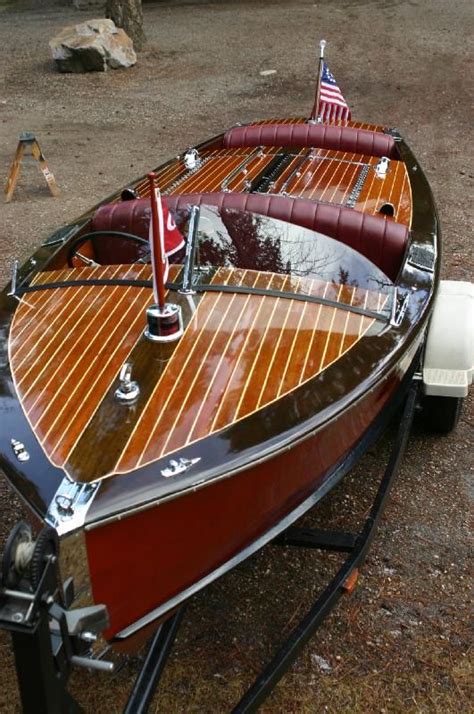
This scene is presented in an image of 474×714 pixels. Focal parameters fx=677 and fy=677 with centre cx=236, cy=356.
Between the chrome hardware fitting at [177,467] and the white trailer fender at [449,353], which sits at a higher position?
the chrome hardware fitting at [177,467]

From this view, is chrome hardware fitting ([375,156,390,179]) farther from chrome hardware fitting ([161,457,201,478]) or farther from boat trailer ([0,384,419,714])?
boat trailer ([0,384,419,714])

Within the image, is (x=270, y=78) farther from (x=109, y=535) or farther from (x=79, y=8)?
(x=109, y=535)

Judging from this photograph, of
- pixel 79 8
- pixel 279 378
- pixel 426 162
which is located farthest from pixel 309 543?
pixel 79 8

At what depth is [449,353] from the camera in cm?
313

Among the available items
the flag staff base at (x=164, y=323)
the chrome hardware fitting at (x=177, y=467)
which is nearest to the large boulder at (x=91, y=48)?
the flag staff base at (x=164, y=323)

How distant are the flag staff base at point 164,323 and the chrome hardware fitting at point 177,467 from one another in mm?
574

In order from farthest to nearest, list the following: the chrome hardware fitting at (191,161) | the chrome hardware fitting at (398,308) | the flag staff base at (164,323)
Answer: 1. the chrome hardware fitting at (191,161)
2. the chrome hardware fitting at (398,308)
3. the flag staff base at (164,323)

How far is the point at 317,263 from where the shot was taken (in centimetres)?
297

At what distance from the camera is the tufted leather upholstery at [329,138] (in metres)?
4.82

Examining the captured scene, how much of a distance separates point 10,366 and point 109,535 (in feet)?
3.05

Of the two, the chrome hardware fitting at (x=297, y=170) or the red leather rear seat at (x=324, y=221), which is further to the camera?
the chrome hardware fitting at (x=297, y=170)

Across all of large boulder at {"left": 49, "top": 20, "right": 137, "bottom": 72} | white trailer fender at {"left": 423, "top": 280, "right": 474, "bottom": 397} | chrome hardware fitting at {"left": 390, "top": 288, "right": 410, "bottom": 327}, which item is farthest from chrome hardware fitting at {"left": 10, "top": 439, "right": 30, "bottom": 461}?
large boulder at {"left": 49, "top": 20, "right": 137, "bottom": 72}

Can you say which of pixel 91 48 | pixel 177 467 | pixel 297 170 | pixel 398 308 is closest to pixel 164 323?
pixel 177 467

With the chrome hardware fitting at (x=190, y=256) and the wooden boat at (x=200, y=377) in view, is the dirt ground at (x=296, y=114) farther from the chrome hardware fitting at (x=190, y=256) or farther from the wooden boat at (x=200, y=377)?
the chrome hardware fitting at (x=190, y=256)
